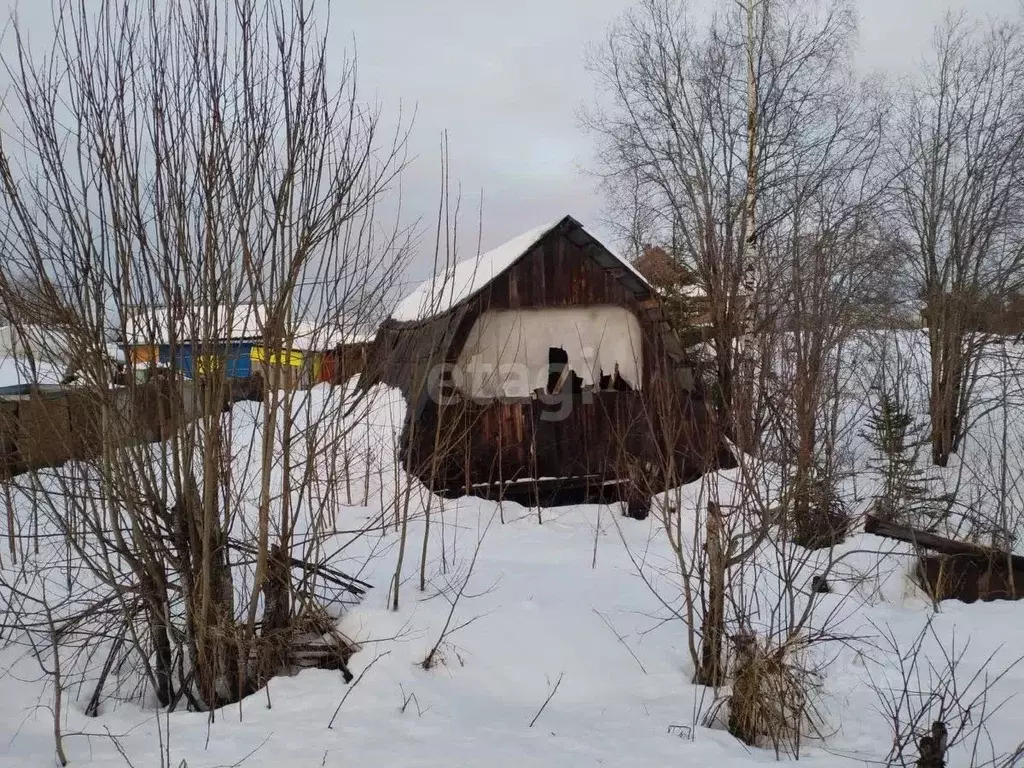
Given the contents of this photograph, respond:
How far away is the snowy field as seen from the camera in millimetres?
4223

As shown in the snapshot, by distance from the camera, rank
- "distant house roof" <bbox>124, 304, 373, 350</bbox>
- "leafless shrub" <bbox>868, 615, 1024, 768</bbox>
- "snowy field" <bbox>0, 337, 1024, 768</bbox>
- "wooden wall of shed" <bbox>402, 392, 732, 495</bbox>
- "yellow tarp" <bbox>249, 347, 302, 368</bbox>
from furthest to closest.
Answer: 1. "wooden wall of shed" <bbox>402, 392, 732, 495</bbox>
2. "yellow tarp" <bbox>249, 347, 302, 368</bbox>
3. "distant house roof" <bbox>124, 304, 373, 350</bbox>
4. "snowy field" <bbox>0, 337, 1024, 768</bbox>
5. "leafless shrub" <bbox>868, 615, 1024, 768</bbox>

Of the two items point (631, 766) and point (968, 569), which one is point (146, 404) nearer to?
point (631, 766)

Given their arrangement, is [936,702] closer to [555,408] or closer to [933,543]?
[933,543]

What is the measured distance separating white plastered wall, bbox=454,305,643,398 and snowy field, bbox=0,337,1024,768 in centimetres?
414

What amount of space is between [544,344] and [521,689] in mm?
6843

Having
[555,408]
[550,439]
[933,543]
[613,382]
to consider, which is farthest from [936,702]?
[613,382]

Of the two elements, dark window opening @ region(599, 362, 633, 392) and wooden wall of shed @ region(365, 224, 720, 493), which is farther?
dark window opening @ region(599, 362, 633, 392)

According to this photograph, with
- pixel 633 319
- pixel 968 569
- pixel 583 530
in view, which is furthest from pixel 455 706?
pixel 633 319

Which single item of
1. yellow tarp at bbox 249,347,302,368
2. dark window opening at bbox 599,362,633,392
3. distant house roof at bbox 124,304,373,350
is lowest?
dark window opening at bbox 599,362,633,392

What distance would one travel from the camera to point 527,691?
529cm

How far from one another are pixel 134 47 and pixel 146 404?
6.82 feet

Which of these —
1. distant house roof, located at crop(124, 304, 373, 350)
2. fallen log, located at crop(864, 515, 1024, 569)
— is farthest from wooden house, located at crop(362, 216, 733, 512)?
distant house roof, located at crop(124, 304, 373, 350)

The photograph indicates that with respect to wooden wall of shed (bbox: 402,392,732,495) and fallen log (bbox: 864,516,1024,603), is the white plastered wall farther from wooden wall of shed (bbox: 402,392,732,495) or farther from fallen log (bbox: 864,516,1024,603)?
fallen log (bbox: 864,516,1024,603)

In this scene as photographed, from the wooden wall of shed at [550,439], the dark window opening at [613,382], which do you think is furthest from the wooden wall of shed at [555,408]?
the dark window opening at [613,382]
